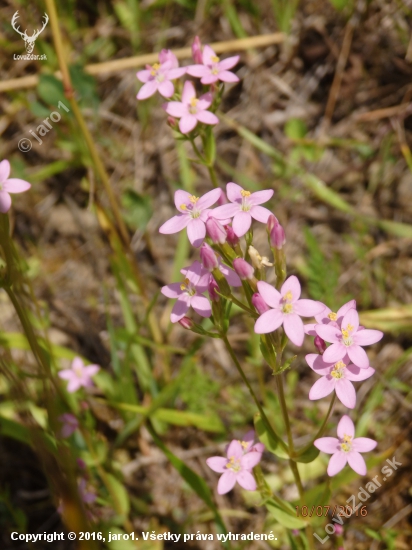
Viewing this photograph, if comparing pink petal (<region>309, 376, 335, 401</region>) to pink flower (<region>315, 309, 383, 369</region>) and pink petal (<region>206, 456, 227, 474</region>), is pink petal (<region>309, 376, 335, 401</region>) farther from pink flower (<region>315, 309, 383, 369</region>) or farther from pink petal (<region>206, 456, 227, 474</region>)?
pink petal (<region>206, 456, 227, 474</region>)

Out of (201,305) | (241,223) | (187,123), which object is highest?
(187,123)

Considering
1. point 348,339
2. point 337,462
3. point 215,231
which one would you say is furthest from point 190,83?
point 337,462

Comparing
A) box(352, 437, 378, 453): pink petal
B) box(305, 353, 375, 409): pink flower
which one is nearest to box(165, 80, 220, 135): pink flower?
box(305, 353, 375, 409): pink flower

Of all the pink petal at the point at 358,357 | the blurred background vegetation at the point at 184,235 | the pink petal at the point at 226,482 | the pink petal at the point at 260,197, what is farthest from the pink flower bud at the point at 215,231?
the blurred background vegetation at the point at 184,235

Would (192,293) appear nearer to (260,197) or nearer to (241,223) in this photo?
(241,223)

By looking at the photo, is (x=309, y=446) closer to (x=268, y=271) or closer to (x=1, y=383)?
(x=268, y=271)

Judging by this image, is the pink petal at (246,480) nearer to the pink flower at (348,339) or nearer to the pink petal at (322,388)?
the pink petal at (322,388)
